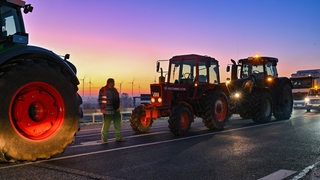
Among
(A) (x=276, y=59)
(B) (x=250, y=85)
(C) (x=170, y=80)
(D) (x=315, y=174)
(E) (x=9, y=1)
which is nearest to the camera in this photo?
(D) (x=315, y=174)

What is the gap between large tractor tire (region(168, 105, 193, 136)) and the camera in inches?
411

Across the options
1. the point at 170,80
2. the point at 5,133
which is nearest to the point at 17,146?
the point at 5,133

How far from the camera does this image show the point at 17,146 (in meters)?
5.31

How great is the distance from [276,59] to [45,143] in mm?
13856

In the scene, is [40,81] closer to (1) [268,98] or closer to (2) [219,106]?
(2) [219,106]

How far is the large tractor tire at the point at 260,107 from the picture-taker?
15.3m

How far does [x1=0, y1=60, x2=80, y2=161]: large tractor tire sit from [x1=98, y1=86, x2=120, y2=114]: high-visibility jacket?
2.88 metres

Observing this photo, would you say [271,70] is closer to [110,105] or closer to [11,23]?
[110,105]

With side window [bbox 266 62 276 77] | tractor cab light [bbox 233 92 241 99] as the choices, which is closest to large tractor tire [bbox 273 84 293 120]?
side window [bbox 266 62 276 77]

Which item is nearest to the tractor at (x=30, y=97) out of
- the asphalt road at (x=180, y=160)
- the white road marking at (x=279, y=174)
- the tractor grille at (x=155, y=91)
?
the asphalt road at (x=180, y=160)

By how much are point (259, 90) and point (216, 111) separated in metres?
4.63

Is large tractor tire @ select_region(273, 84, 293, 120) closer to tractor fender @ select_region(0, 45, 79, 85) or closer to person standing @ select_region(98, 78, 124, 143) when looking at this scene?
person standing @ select_region(98, 78, 124, 143)

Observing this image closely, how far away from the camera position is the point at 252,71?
16812 millimetres

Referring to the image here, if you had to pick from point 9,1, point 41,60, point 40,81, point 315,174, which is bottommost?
point 315,174
